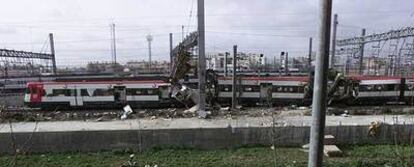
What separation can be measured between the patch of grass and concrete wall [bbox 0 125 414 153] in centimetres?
32

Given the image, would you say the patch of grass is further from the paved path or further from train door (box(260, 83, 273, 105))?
train door (box(260, 83, 273, 105))

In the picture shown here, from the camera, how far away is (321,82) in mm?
3736

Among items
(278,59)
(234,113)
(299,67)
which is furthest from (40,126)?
(299,67)

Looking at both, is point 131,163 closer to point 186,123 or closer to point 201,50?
point 186,123

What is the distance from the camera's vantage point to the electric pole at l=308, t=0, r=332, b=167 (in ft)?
11.9

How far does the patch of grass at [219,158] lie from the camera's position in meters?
11.6

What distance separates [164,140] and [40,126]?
17.4 feet

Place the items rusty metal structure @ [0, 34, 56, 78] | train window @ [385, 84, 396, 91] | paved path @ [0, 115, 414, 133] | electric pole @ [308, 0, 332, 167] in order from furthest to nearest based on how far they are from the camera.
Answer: rusty metal structure @ [0, 34, 56, 78]
train window @ [385, 84, 396, 91]
paved path @ [0, 115, 414, 133]
electric pole @ [308, 0, 332, 167]

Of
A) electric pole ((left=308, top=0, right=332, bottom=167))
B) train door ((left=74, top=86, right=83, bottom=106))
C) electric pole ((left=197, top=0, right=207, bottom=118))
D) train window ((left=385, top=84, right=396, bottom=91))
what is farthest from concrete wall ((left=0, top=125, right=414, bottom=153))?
train door ((left=74, top=86, right=83, bottom=106))

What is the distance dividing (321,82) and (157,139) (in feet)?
35.0

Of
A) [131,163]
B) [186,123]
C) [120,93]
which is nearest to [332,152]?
[131,163]

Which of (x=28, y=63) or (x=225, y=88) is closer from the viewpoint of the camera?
(x=225, y=88)

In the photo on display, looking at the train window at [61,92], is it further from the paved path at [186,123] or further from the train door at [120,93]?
the paved path at [186,123]

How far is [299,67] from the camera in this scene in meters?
50.5
